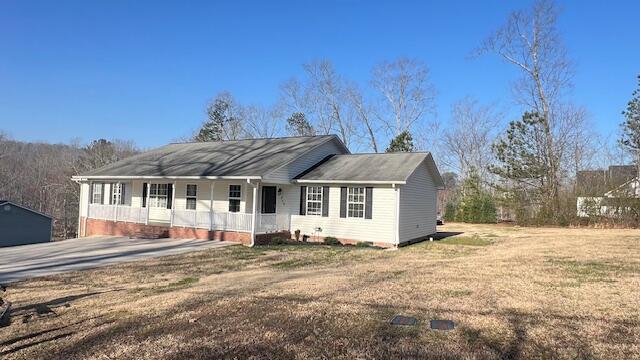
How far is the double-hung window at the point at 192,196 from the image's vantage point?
21.3 metres

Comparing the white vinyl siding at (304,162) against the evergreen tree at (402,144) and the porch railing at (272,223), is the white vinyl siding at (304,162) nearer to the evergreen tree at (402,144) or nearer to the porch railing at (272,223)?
the porch railing at (272,223)

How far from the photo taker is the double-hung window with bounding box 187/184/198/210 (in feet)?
70.0

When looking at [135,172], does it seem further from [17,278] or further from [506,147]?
[506,147]

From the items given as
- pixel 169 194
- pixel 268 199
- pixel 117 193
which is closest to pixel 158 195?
pixel 169 194

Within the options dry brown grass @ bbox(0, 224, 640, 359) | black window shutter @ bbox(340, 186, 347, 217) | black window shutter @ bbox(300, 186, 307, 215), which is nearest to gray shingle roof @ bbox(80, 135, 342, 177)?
black window shutter @ bbox(300, 186, 307, 215)

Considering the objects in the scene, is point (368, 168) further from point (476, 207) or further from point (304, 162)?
point (476, 207)

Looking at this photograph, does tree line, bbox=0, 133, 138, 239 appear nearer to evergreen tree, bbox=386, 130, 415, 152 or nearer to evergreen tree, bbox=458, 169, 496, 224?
evergreen tree, bbox=386, 130, 415, 152

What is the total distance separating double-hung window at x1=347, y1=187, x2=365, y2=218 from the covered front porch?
3.00m

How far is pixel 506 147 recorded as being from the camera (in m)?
33.3

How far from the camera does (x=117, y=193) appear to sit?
2450 cm

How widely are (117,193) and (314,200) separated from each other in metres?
12.2

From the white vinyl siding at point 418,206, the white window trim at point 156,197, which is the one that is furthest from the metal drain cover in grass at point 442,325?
the white window trim at point 156,197

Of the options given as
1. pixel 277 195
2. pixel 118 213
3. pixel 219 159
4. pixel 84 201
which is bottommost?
pixel 118 213

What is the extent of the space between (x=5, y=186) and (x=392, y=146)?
2106 inches
